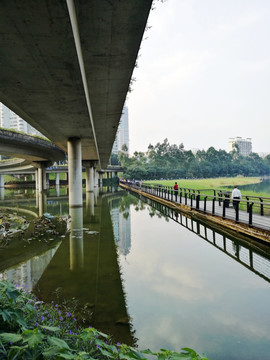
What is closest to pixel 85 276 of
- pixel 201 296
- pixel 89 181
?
pixel 201 296

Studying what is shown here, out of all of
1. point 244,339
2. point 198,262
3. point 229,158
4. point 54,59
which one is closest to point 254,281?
point 198,262

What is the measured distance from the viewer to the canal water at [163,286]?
13.0 feet

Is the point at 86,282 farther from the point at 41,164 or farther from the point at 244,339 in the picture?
the point at 41,164

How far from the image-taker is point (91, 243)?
383 inches

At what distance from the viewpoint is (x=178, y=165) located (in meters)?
108

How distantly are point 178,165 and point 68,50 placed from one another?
103155mm

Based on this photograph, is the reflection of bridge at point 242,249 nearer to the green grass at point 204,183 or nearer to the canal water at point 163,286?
the canal water at point 163,286

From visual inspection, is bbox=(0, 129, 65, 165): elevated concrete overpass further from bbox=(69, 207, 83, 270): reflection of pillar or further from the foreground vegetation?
the foreground vegetation

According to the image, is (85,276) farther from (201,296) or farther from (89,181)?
(89,181)

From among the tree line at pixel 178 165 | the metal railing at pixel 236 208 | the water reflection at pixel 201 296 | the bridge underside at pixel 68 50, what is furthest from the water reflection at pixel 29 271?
the tree line at pixel 178 165

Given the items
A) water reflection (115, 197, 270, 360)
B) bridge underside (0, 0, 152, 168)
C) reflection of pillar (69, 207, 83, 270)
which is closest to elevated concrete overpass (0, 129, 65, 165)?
bridge underside (0, 0, 152, 168)

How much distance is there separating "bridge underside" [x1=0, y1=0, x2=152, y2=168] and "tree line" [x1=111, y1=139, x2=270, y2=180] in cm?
7525

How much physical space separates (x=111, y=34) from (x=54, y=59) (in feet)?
5.85

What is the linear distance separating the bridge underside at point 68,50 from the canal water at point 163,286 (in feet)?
18.6
